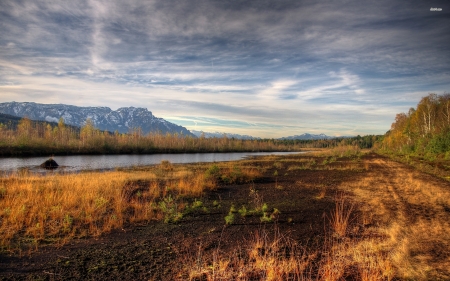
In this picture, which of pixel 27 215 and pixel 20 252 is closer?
pixel 20 252

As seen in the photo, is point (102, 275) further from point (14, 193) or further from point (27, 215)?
point (14, 193)

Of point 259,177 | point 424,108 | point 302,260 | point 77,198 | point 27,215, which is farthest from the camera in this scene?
point 424,108

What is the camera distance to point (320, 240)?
710 centimetres

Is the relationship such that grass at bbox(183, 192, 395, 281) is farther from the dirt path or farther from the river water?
the river water

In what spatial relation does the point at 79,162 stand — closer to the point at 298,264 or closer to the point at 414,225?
the point at 298,264

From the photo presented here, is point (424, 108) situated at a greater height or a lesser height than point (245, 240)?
greater

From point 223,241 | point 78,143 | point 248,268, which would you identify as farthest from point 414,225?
point 78,143

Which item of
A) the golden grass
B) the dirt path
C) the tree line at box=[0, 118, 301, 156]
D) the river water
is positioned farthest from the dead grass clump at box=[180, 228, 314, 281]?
the tree line at box=[0, 118, 301, 156]

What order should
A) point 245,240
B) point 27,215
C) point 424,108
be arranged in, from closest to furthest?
point 245,240 < point 27,215 < point 424,108

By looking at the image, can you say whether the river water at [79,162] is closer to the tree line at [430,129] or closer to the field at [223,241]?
the field at [223,241]

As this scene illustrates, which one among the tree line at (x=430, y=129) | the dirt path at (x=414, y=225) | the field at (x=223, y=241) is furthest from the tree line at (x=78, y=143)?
the tree line at (x=430, y=129)

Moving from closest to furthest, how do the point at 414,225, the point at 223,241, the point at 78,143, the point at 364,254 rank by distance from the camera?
1. the point at 364,254
2. the point at 223,241
3. the point at 414,225
4. the point at 78,143

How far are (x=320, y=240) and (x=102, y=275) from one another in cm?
551

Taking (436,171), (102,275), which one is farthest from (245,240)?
(436,171)
